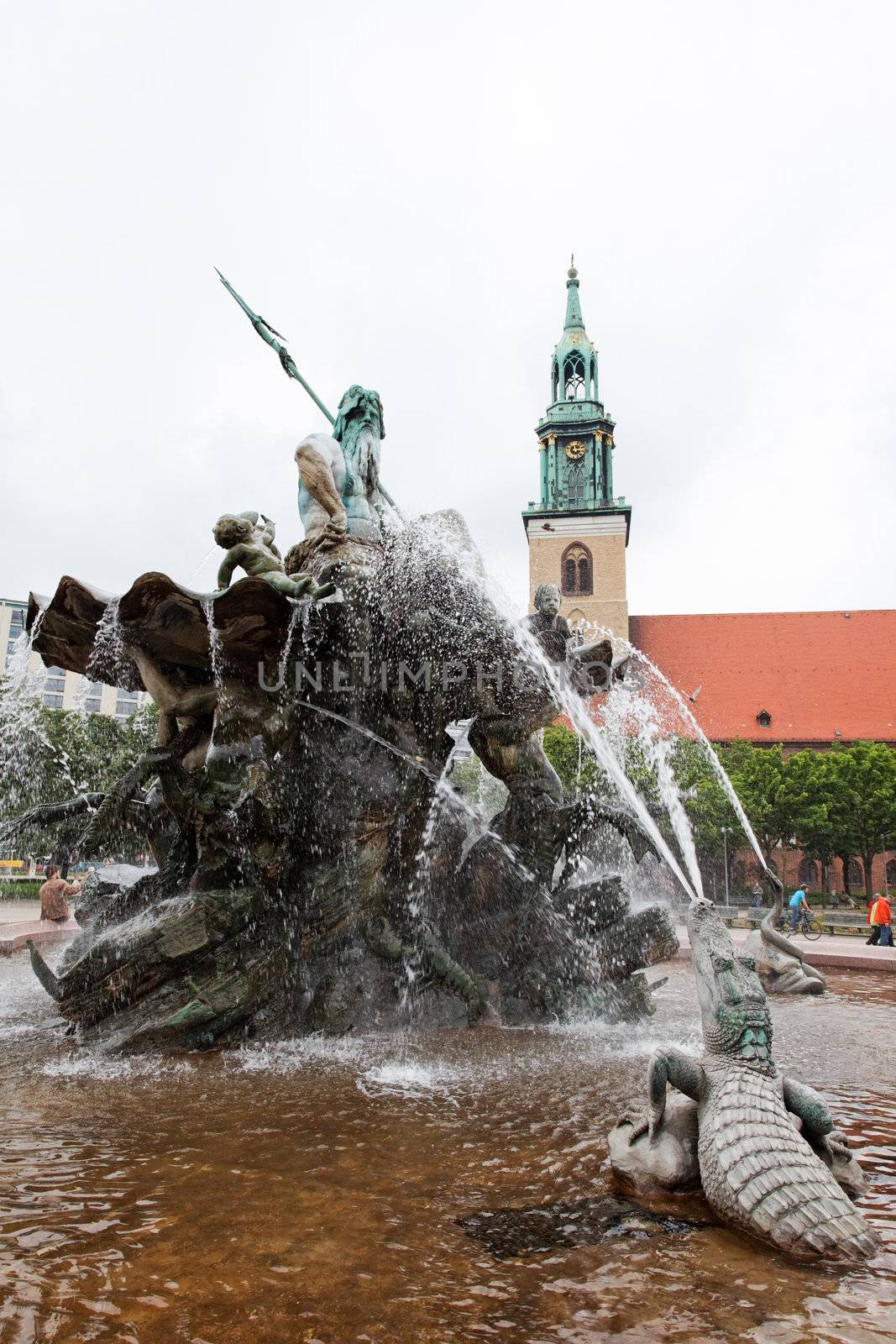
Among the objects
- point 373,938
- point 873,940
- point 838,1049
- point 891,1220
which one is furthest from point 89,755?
point 891,1220

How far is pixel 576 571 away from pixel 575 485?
6.28 m

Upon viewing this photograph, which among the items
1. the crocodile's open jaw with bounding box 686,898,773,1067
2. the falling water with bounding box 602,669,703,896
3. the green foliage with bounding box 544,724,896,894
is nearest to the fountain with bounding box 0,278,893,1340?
the crocodile's open jaw with bounding box 686,898,773,1067

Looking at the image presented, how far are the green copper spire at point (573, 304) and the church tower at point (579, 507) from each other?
1.05 ft

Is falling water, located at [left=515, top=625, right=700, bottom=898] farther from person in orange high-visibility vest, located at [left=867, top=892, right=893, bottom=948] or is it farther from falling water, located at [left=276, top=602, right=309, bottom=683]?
person in orange high-visibility vest, located at [left=867, top=892, right=893, bottom=948]

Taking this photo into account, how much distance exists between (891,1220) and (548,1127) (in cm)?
148

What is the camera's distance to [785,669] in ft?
161

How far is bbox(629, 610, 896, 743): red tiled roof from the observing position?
1841 inches

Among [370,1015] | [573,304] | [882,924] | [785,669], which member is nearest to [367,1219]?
[370,1015]

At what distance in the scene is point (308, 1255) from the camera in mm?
2709

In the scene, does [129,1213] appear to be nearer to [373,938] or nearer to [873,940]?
[373,938]

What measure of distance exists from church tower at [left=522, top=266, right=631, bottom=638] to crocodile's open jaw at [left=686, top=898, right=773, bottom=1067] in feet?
159

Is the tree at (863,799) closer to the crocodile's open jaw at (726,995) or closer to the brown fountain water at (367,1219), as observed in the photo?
the brown fountain water at (367,1219)

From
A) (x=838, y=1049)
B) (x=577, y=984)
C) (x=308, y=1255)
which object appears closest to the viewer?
(x=308, y=1255)

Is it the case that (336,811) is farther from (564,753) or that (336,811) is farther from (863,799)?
(863,799)
